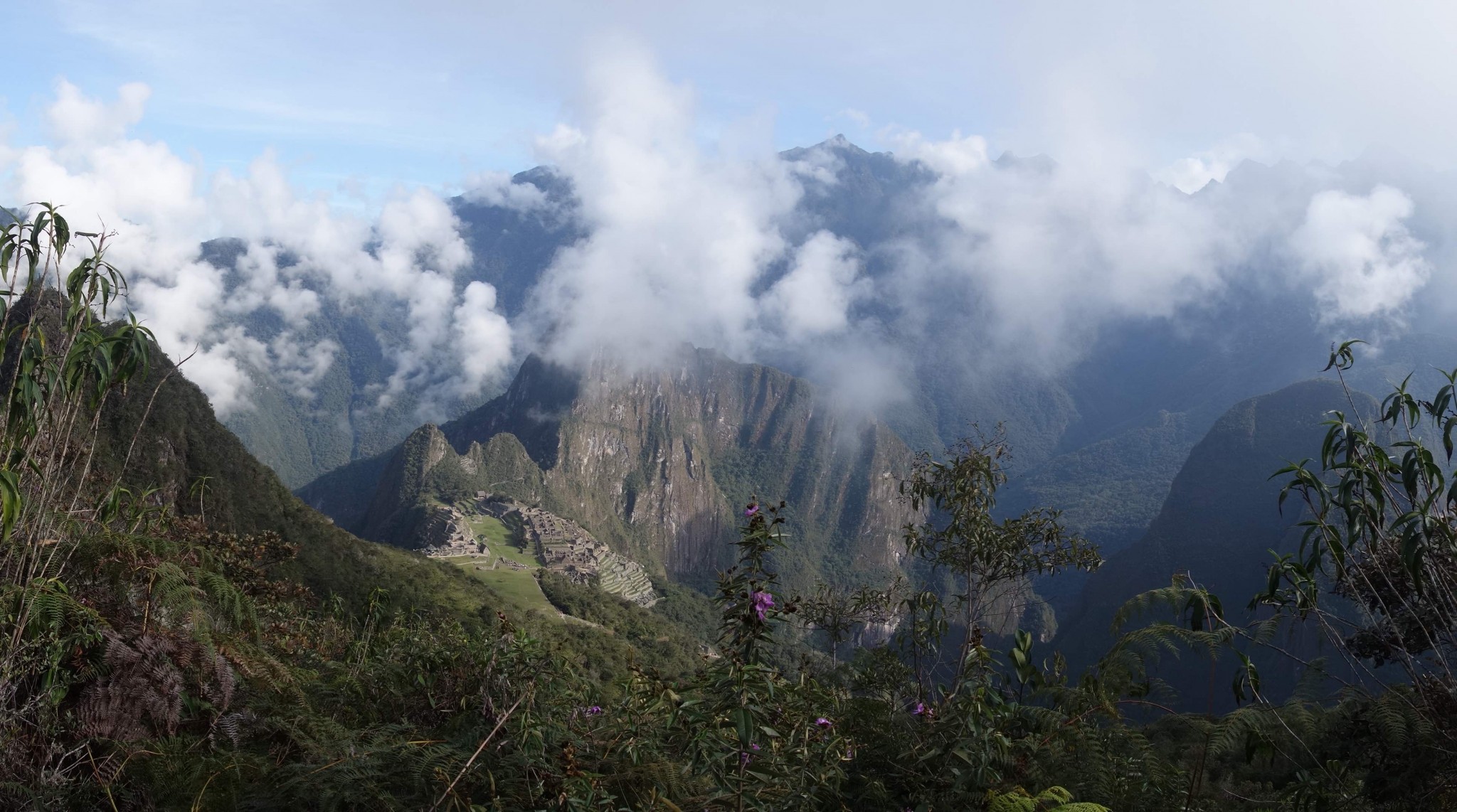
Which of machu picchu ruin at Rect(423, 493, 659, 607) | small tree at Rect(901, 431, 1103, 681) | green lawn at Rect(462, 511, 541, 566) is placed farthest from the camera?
green lawn at Rect(462, 511, 541, 566)

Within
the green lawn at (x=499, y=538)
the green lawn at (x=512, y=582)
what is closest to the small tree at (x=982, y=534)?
the green lawn at (x=512, y=582)

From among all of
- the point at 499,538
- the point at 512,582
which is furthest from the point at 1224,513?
the point at 499,538

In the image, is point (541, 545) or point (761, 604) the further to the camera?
point (541, 545)

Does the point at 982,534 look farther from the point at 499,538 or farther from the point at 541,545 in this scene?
the point at 499,538

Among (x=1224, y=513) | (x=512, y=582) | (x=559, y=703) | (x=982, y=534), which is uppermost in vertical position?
(x=982, y=534)

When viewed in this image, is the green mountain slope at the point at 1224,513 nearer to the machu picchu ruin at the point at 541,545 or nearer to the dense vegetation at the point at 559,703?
the machu picchu ruin at the point at 541,545

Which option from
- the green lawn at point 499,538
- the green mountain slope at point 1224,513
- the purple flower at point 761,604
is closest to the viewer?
the purple flower at point 761,604

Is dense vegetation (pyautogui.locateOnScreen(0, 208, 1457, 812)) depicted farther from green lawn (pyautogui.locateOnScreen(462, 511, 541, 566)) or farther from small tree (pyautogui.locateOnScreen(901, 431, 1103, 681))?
green lawn (pyautogui.locateOnScreen(462, 511, 541, 566))

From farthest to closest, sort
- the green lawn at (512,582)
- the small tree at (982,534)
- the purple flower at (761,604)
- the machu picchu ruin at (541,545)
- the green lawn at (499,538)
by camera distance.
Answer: the green lawn at (499,538), the machu picchu ruin at (541,545), the green lawn at (512,582), the small tree at (982,534), the purple flower at (761,604)

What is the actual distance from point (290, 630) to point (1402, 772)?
12.2m

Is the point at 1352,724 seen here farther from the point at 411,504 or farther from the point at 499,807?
the point at 411,504

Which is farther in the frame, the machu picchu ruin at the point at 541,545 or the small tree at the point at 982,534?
the machu picchu ruin at the point at 541,545

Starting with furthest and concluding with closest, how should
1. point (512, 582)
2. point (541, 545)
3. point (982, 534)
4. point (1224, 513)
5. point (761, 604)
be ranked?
point (1224, 513), point (541, 545), point (512, 582), point (982, 534), point (761, 604)

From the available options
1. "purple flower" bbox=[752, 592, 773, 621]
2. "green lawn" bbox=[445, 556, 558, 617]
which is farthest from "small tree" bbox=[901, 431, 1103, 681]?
"green lawn" bbox=[445, 556, 558, 617]
